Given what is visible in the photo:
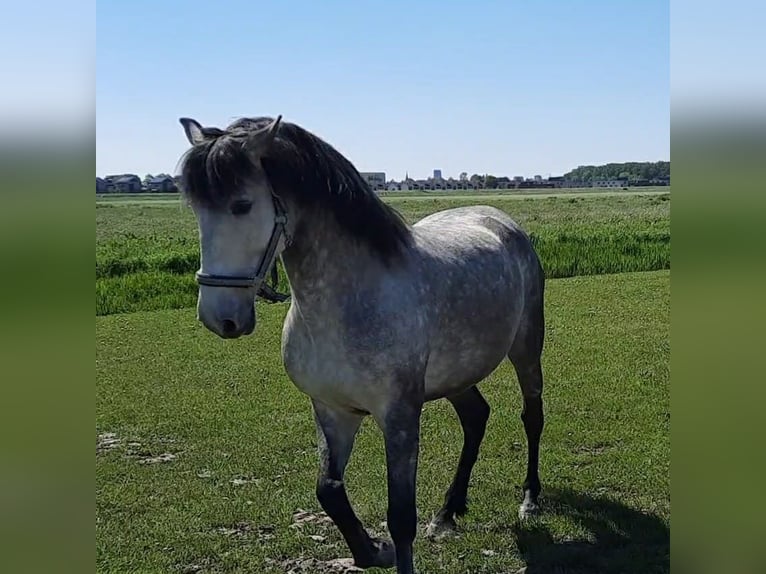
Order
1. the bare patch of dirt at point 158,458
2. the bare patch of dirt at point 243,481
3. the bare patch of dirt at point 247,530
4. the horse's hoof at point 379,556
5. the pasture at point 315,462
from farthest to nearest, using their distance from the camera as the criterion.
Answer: the bare patch of dirt at point 158,458 → the bare patch of dirt at point 243,481 → the bare patch of dirt at point 247,530 → the pasture at point 315,462 → the horse's hoof at point 379,556

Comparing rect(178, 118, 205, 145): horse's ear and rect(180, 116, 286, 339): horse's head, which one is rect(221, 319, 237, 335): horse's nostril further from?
rect(178, 118, 205, 145): horse's ear

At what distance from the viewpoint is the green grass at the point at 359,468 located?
4273 mm

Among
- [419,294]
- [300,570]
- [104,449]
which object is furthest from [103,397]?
[419,294]

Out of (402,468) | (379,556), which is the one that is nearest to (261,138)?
(402,468)

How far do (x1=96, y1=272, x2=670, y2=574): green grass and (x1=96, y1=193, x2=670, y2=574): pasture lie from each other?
0.05 ft

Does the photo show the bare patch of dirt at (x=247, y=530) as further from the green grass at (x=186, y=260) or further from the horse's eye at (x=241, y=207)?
the green grass at (x=186, y=260)

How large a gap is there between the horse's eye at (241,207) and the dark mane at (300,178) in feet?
0.15

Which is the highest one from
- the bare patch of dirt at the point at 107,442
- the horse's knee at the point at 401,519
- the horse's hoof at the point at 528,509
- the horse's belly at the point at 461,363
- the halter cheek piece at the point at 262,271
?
the halter cheek piece at the point at 262,271

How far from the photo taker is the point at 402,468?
333cm

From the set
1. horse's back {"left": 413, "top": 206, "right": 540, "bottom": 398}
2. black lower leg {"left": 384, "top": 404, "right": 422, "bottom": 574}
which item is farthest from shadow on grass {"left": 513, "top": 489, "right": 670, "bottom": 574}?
horse's back {"left": 413, "top": 206, "right": 540, "bottom": 398}

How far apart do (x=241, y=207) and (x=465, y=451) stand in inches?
99.1

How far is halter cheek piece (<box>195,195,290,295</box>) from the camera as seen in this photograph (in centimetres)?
272

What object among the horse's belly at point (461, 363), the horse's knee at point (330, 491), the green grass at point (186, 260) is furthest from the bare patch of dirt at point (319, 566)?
the green grass at point (186, 260)

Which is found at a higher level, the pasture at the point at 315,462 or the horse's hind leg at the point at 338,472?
the horse's hind leg at the point at 338,472
